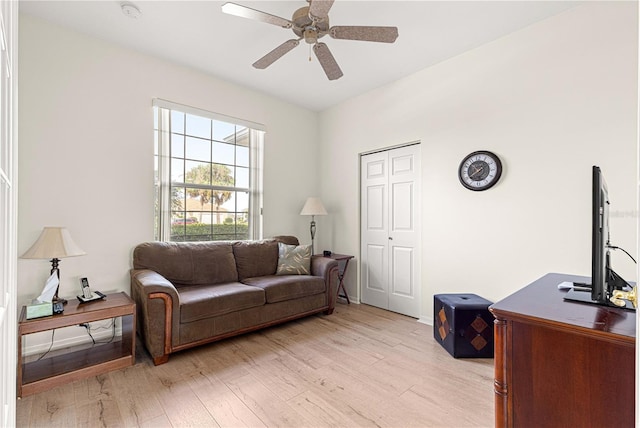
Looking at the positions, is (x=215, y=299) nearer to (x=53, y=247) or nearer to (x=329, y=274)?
(x=53, y=247)

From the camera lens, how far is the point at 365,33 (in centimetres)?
205

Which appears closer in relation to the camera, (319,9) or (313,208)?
(319,9)

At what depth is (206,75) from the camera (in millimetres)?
3492

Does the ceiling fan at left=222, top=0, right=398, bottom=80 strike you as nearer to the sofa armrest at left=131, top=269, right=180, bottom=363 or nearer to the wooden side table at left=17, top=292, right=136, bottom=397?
the sofa armrest at left=131, top=269, right=180, bottom=363

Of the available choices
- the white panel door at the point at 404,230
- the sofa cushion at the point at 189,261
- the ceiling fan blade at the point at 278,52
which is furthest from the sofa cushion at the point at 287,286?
the ceiling fan blade at the point at 278,52

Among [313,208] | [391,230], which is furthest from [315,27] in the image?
[391,230]

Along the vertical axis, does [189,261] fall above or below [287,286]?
above

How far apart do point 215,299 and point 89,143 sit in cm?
185

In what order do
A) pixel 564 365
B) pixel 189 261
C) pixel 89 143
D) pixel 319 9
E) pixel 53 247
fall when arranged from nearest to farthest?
1. pixel 564 365
2. pixel 319 9
3. pixel 53 247
4. pixel 89 143
5. pixel 189 261

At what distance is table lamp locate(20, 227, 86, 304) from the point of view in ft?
7.34

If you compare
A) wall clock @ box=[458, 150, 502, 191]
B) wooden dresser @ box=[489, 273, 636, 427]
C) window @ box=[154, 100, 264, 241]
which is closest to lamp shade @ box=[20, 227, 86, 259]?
window @ box=[154, 100, 264, 241]

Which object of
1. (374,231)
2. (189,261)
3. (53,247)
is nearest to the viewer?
(53,247)

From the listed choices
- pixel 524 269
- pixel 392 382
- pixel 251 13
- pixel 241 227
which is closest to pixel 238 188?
pixel 241 227

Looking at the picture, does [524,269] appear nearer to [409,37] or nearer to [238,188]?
[409,37]
